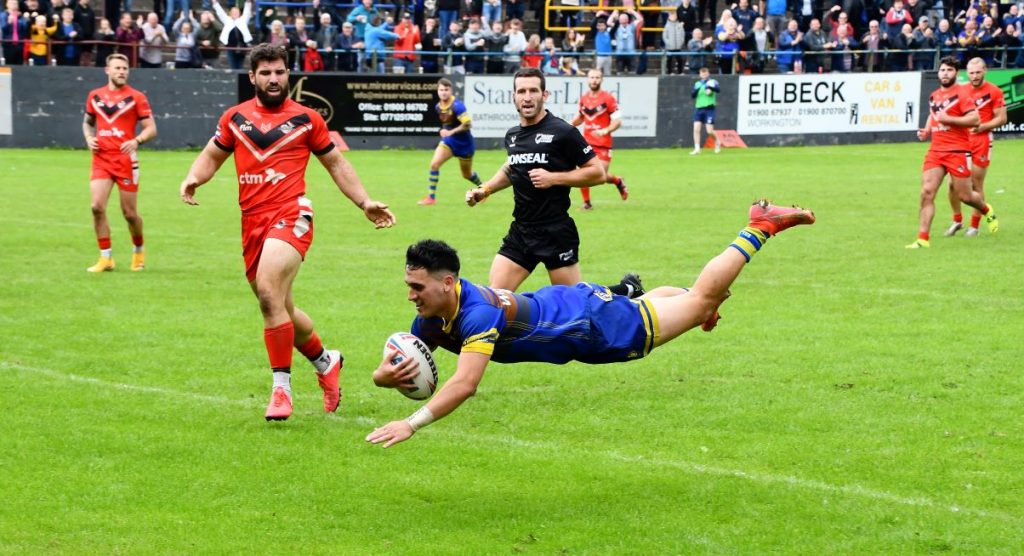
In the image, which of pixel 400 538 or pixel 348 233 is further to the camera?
pixel 348 233

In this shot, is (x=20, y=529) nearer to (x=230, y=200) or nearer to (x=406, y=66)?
(x=230, y=200)

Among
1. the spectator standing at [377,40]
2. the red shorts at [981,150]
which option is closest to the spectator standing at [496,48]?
the spectator standing at [377,40]

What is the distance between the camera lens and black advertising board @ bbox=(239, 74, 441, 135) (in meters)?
34.8

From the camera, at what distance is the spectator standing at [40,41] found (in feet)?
108

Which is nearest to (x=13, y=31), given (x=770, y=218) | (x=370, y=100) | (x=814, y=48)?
(x=370, y=100)

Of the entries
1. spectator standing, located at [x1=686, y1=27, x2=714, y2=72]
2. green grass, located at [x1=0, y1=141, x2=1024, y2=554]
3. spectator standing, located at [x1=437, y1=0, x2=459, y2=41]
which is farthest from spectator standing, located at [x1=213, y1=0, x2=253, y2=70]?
green grass, located at [x1=0, y1=141, x2=1024, y2=554]

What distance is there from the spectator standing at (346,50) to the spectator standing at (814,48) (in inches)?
520

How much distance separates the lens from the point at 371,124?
118 ft

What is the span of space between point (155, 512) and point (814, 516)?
358 cm

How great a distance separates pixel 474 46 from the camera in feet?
121

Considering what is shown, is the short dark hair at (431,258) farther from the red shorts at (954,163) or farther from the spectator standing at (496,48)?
the spectator standing at (496,48)

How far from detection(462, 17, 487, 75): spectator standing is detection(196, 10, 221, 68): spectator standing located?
675 centimetres

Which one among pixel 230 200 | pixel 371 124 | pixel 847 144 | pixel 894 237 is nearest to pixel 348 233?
pixel 230 200

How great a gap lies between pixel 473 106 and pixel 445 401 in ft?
98.3
